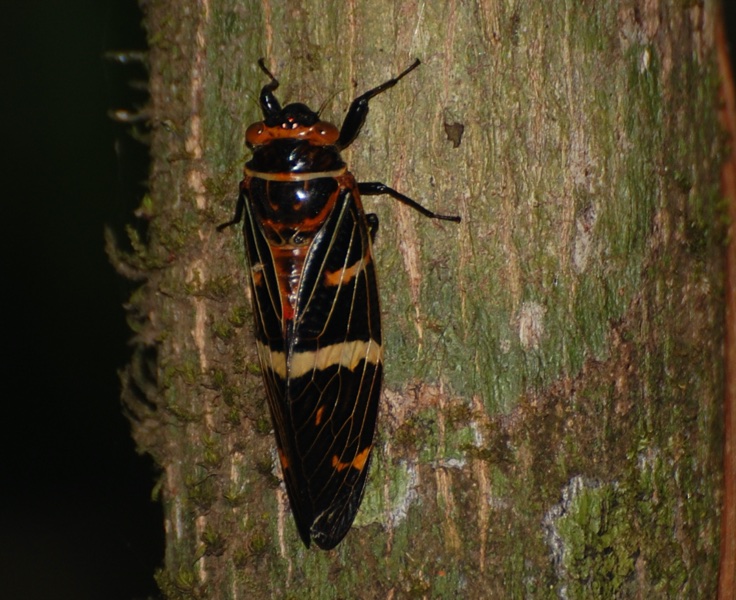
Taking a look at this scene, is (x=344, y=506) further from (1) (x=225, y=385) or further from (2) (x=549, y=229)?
(2) (x=549, y=229)

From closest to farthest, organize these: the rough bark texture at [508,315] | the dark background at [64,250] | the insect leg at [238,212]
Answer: the rough bark texture at [508,315]
the insect leg at [238,212]
the dark background at [64,250]

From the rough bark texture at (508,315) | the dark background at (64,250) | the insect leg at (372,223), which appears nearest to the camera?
the rough bark texture at (508,315)

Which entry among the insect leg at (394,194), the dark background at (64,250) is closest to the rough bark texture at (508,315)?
the insect leg at (394,194)

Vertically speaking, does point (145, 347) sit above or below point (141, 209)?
below

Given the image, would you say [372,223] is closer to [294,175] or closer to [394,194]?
[394,194]

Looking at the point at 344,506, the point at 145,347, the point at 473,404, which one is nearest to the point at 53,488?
the point at 145,347

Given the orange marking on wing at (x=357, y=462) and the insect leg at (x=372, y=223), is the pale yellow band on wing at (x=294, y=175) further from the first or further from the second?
the orange marking on wing at (x=357, y=462)

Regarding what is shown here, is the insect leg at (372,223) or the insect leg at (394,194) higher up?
the insect leg at (394,194)

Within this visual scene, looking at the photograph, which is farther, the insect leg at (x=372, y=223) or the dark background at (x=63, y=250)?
the dark background at (x=63, y=250)

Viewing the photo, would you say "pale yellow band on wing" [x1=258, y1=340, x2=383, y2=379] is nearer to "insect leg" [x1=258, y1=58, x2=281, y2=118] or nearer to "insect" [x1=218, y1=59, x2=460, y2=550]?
"insect" [x1=218, y1=59, x2=460, y2=550]
